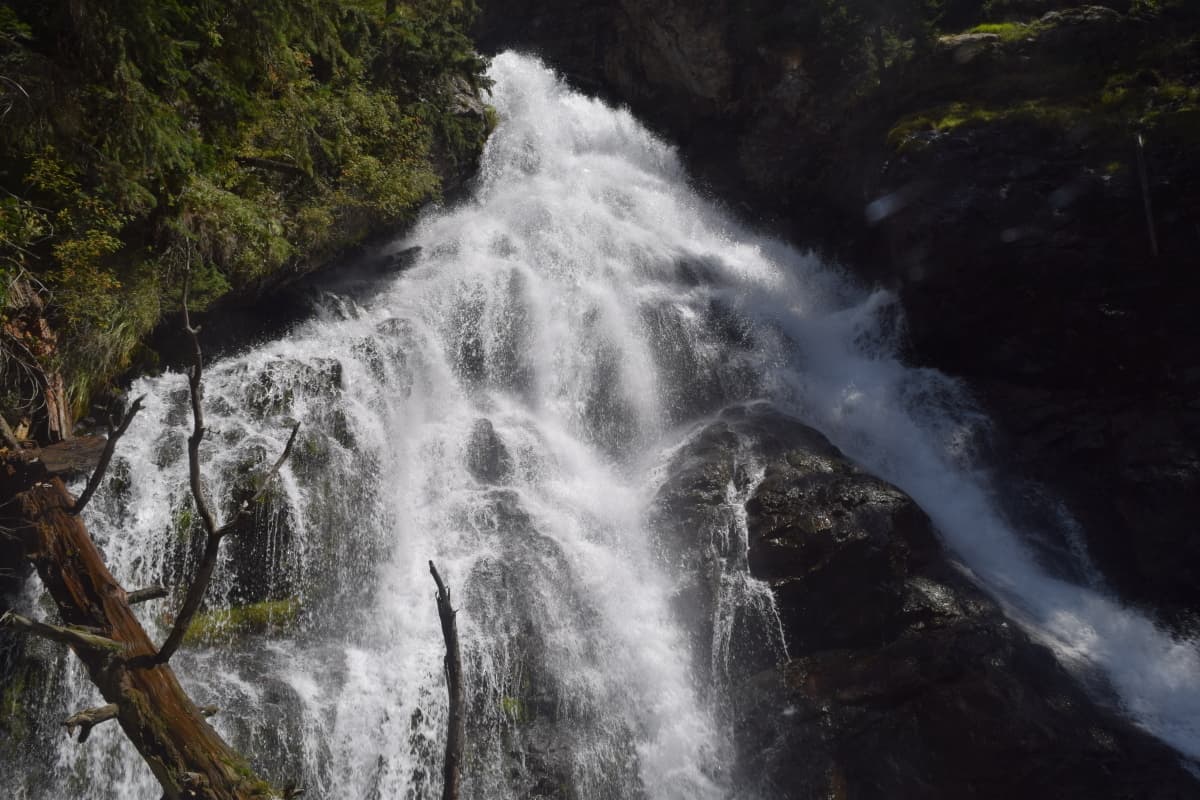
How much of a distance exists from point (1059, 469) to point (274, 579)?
1199cm

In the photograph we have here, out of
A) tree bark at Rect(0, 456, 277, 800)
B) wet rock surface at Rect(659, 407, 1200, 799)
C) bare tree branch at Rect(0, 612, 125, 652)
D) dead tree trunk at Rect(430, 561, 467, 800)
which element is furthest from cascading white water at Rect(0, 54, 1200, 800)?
dead tree trunk at Rect(430, 561, 467, 800)

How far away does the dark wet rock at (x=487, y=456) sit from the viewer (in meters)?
11.0

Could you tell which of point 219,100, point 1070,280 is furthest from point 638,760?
point 1070,280

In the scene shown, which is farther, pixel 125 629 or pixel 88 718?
pixel 125 629

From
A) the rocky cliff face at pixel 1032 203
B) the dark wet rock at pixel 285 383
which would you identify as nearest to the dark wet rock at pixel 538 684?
the dark wet rock at pixel 285 383

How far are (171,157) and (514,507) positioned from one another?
19.5 feet

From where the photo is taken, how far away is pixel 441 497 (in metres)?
10.5

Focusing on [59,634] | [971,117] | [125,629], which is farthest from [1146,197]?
[59,634]

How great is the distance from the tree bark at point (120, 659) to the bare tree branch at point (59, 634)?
5 centimetres

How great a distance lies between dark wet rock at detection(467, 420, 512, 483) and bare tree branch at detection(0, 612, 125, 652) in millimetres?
6704

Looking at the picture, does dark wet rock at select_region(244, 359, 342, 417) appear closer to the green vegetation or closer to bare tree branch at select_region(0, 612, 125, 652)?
the green vegetation

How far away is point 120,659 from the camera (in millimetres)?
4500

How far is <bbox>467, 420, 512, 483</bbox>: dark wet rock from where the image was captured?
11.0 metres

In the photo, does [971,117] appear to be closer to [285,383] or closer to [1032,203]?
[1032,203]
